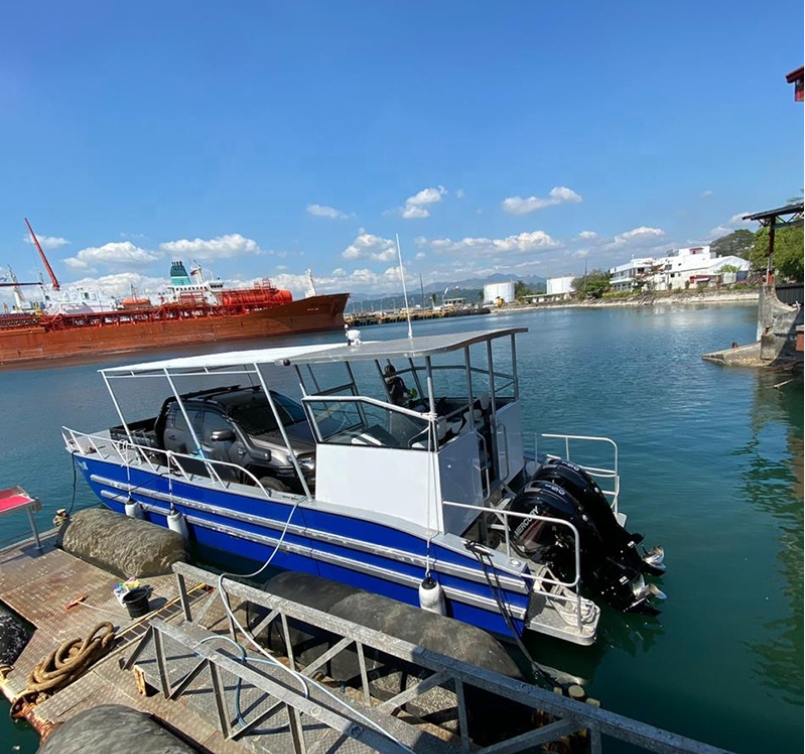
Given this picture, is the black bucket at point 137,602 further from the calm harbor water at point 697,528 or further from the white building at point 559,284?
the white building at point 559,284

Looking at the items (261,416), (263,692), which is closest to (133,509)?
(261,416)

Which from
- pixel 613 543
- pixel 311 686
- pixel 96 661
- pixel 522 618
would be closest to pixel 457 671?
pixel 311 686

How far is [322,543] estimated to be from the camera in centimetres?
564

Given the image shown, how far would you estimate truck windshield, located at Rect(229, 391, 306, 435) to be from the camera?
285 inches

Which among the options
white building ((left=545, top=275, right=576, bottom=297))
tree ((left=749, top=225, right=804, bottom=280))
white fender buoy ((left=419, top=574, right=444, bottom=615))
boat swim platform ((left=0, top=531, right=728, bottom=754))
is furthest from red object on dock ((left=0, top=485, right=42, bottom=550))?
white building ((left=545, top=275, right=576, bottom=297))

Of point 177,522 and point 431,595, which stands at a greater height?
point 431,595

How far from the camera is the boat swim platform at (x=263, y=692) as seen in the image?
99.0 inches

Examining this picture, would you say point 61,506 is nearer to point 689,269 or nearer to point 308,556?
point 308,556

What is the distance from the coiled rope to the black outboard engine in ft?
15.2

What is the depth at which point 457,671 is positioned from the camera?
283 centimetres

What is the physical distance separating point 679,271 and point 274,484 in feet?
443

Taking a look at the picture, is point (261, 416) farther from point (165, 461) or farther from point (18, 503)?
point (18, 503)

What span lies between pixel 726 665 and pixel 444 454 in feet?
12.1

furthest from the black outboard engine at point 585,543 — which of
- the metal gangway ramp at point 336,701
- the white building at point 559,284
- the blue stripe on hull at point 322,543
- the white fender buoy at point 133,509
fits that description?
the white building at point 559,284
